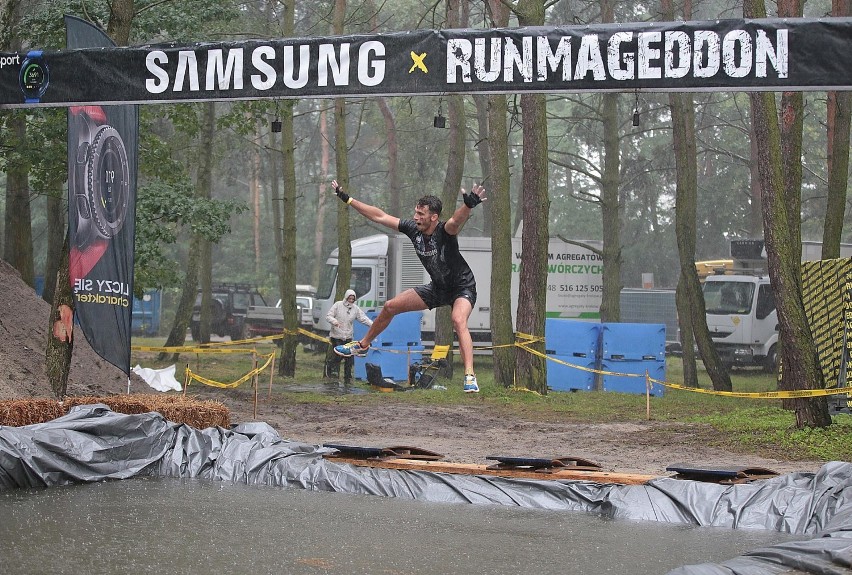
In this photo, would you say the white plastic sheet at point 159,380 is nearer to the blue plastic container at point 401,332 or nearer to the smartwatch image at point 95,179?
the blue plastic container at point 401,332

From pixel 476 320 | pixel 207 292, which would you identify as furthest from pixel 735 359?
pixel 207 292

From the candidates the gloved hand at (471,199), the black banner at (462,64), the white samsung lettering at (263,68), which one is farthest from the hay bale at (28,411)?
the gloved hand at (471,199)

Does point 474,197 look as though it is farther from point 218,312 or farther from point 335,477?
point 218,312

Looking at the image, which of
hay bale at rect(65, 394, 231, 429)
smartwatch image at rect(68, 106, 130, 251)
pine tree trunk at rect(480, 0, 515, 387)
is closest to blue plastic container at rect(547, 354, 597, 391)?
pine tree trunk at rect(480, 0, 515, 387)

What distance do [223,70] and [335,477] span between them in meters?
4.32

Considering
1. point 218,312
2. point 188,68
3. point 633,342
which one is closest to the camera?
point 188,68

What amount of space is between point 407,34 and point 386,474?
171 inches

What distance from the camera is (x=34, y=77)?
38.2 feet

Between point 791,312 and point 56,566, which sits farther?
point 791,312

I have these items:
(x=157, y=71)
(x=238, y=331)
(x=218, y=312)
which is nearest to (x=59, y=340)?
(x=157, y=71)

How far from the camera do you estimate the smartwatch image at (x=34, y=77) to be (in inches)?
457

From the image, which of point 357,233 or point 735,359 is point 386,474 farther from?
point 357,233

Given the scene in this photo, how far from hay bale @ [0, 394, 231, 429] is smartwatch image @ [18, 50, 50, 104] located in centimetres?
333

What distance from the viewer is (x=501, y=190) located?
21.1m
